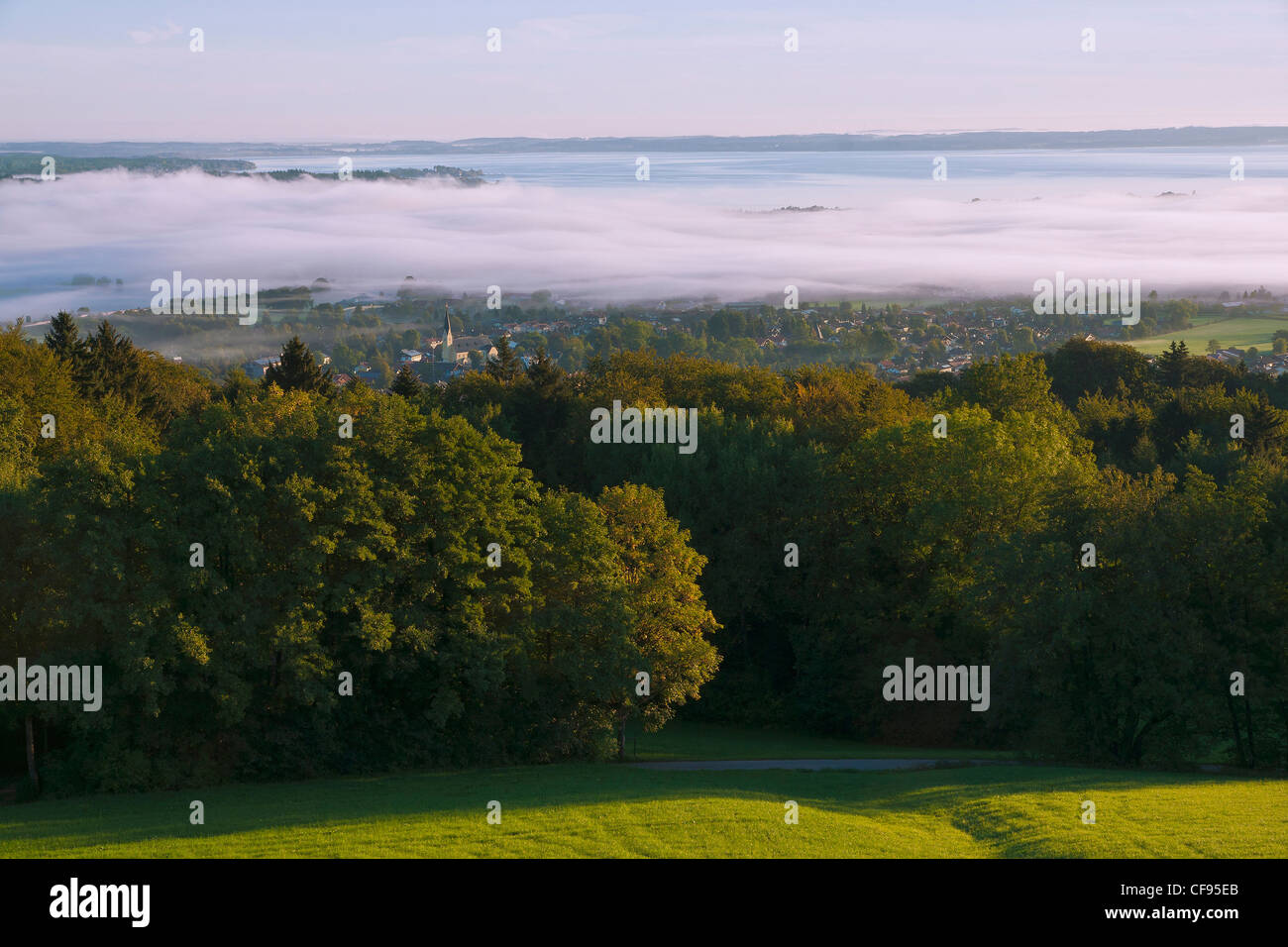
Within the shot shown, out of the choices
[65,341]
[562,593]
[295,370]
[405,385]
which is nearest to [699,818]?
[562,593]

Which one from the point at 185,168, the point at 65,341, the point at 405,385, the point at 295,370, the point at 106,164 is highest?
the point at 185,168

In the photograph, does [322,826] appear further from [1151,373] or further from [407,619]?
[1151,373]

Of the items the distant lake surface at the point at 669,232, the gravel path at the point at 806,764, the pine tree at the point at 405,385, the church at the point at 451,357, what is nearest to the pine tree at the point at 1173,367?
the distant lake surface at the point at 669,232

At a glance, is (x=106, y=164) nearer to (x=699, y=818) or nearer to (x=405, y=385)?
(x=405, y=385)

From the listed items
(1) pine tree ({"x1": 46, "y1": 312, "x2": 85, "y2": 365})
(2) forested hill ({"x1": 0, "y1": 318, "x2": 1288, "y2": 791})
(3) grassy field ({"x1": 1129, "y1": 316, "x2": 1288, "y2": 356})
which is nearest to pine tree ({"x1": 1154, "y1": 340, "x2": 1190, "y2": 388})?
(3) grassy field ({"x1": 1129, "y1": 316, "x2": 1288, "y2": 356})

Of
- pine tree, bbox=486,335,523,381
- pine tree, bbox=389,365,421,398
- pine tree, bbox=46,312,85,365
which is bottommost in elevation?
pine tree, bbox=389,365,421,398

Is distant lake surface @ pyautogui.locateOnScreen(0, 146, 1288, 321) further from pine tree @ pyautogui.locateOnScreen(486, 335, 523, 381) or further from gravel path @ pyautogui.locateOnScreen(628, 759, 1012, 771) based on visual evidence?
gravel path @ pyautogui.locateOnScreen(628, 759, 1012, 771)
